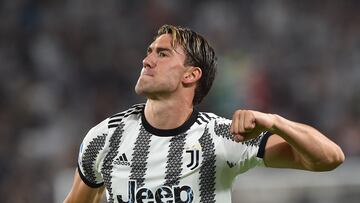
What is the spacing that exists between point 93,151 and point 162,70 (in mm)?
457

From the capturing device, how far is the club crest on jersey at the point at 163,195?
395cm

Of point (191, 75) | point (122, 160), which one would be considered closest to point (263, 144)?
point (191, 75)

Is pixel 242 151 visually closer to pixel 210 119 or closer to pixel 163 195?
pixel 210 119

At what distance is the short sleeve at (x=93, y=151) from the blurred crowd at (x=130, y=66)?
3.95 meters

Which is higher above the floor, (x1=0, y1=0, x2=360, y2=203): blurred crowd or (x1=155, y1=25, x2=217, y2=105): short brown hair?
(x1=155, y1=25, x2=217, y2=105): short brown hair

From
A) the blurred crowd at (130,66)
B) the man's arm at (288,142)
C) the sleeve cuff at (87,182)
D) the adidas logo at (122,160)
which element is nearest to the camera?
the man's arm at (288,142)

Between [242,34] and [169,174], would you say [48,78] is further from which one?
[169,174]

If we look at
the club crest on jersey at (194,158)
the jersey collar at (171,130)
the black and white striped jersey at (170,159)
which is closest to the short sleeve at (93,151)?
the black and white striped jersey at (170,159)

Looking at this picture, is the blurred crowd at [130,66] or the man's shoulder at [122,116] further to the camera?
the blurred crowd at [130,66]

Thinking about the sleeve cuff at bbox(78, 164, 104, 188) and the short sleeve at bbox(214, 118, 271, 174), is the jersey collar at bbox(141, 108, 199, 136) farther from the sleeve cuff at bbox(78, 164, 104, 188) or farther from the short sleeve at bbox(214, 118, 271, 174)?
the sleeve cuff at bbox(78, 164, 104, 188)

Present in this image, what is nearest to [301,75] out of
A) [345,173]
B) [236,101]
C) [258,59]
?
[258,59]

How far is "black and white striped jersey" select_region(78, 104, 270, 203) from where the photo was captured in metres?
3.97

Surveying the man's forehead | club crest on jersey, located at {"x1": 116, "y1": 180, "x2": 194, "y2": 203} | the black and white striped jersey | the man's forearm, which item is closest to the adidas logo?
the black and white striped jersey

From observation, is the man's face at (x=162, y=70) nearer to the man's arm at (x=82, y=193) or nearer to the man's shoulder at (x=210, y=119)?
the man's shoulder at (x=210, y=119)
